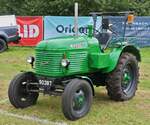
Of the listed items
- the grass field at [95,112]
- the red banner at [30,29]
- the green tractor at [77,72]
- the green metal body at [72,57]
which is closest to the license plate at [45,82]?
the green tractor at [77,72]

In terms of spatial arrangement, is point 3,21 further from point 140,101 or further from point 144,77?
point 140,101

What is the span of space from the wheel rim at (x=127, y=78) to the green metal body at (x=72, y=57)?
23.1 inches

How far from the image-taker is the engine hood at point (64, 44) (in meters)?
7.74

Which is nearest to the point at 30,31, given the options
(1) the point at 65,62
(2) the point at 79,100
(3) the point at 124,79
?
(3) the point at 124,79

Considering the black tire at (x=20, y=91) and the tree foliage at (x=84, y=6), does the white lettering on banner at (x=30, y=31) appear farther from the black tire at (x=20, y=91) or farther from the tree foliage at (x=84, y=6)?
the black tire at (x=20, y=91)

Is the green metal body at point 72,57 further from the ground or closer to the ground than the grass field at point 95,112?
further from the ground

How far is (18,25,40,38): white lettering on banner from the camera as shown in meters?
21.2

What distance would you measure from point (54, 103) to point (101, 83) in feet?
3.47

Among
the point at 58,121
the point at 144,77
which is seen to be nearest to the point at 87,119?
the point at 58,121

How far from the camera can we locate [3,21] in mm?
19516

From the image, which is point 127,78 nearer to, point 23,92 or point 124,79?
point 124,79

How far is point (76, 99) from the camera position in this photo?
295 inches

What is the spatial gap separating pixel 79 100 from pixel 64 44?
1.04 meters

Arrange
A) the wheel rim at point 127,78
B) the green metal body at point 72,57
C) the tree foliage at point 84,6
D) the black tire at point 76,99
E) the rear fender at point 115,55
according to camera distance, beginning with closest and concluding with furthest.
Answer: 1. the black tire at point 76,99
2. the green metal body at point 72,57
3. the rear fender at point 115,55
4. the wheel rim at point 127,78
5. the tree foliage at point 84,6
